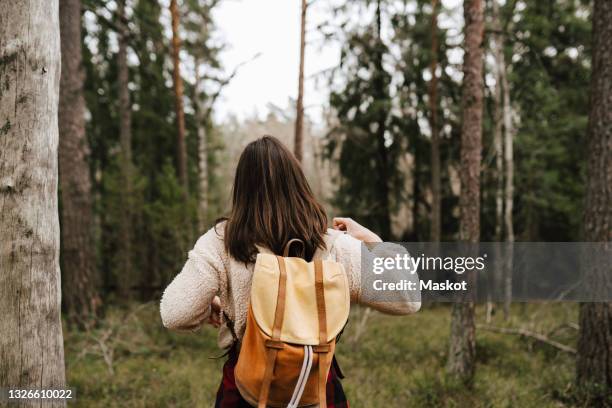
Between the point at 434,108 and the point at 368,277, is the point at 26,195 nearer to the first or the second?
the point at 368,277

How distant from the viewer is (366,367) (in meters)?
8.07

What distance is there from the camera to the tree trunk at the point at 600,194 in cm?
533

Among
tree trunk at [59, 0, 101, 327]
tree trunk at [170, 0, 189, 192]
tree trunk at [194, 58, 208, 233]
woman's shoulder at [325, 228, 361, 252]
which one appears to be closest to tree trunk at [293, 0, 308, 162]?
tree trunk at [194, 58, 208, 233]

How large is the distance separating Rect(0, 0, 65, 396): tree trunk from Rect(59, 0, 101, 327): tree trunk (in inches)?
251

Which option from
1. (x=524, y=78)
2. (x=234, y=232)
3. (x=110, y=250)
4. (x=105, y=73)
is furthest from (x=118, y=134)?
(x=234, y=232)

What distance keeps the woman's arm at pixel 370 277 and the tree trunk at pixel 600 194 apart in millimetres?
4060

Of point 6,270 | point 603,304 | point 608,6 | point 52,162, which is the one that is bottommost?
point 603,304

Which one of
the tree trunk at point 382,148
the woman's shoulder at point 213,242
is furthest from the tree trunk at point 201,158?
the woman's shoulder at point 213,242

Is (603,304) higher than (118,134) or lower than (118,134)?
Answer: lower

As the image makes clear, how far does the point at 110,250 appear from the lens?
1627cm

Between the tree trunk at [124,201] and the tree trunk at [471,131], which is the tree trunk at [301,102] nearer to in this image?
the tree trunk at [124,201]

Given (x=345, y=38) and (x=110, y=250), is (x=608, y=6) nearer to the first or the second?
(x=345, y=38)

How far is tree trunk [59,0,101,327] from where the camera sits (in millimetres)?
8758

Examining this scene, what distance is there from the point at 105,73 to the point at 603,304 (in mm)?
17668
